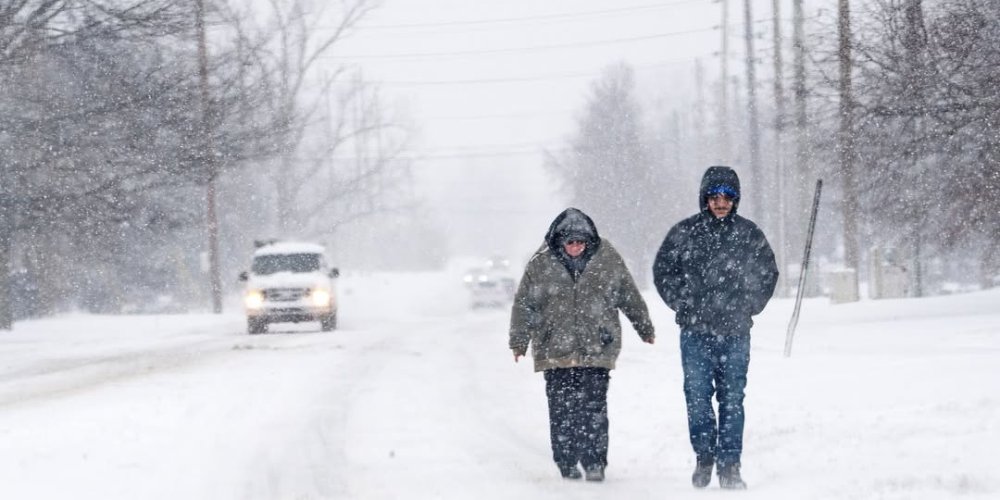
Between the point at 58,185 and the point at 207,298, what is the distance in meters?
30.2

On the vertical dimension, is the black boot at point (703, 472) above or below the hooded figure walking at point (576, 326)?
below

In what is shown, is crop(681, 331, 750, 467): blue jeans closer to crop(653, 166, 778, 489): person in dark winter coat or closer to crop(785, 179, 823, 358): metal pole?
crop(653, 166, 778, 489): person in dark winter coat

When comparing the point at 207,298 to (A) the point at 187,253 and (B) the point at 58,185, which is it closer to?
(A) the point at 187,253

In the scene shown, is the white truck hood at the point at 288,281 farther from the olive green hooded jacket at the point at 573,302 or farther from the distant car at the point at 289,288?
the olive green hooded jacket at the point at 573,302

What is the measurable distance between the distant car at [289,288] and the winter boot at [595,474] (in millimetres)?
20967

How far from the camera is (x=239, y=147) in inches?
1051

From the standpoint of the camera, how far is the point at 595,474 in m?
9.27

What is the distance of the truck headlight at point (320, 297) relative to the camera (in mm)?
30000

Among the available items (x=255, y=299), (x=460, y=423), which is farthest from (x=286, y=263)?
(x=460, y=423)

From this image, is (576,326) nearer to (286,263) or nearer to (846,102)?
(846,102)

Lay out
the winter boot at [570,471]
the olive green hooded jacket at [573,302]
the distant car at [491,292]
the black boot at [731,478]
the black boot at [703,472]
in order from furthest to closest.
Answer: the distant car at [491,292], the winter boot at [570,471], the olive green hooded jacket at [573,302], the black boot at [703,472], the black boot at [731,478]

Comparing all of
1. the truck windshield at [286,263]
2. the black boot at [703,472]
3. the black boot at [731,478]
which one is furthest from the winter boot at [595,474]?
the truck windshield at [286,263]

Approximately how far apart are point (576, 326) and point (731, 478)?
144 cm

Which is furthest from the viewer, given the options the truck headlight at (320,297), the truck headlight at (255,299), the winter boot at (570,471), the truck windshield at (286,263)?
the truck windshield at (286,263)
